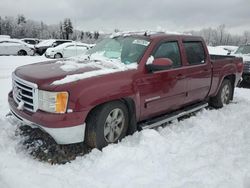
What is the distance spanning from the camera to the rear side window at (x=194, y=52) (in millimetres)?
5820

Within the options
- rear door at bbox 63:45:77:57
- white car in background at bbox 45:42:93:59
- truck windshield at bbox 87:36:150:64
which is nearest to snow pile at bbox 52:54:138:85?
truck windshield at bbox 87:36:150:64

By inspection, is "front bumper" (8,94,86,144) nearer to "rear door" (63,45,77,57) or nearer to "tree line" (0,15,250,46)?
"rear door" (63,45,77,57)

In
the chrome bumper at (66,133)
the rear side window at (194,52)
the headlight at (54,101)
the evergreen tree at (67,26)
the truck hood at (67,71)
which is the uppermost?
the evergreen tree at (67,26)

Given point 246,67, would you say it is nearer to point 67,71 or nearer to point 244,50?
point 244,50

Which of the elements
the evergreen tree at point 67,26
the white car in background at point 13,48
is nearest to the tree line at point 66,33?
the evergreen tree at point 67,26

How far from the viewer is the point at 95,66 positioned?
4512 millimetres

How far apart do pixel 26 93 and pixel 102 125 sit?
1167mm

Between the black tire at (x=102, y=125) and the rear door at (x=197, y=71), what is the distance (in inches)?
76.0

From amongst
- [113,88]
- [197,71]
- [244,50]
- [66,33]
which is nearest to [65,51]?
[244,50]

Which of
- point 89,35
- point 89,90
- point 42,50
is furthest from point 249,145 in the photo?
point 89,35

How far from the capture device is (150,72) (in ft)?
15.5

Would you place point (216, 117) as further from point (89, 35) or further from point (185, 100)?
point (89, 35)

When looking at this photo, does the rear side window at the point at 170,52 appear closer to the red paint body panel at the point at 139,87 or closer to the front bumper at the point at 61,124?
the red paint body panel at the point at 139,87

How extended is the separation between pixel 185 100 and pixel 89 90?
252 cm
